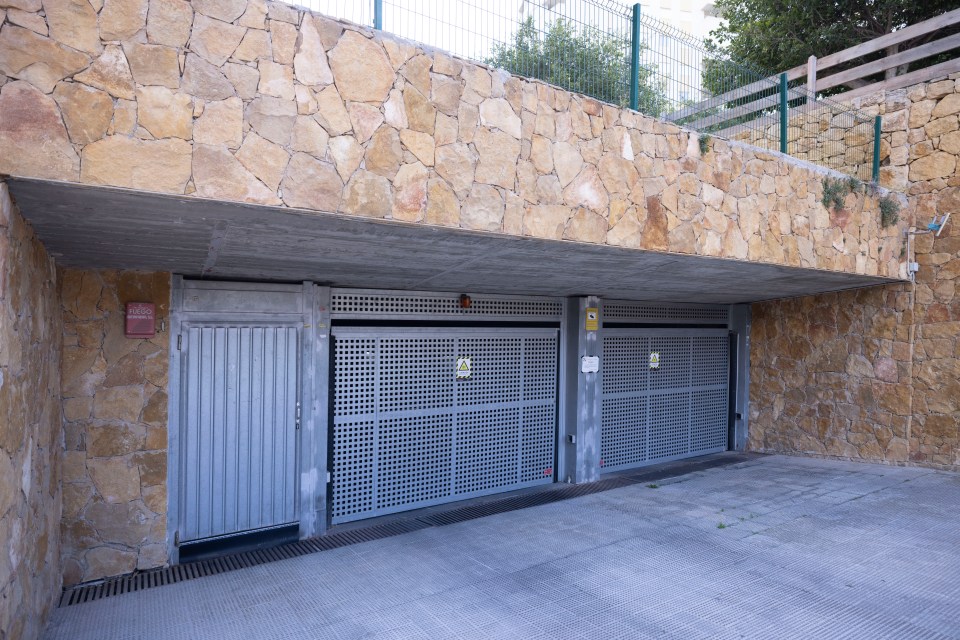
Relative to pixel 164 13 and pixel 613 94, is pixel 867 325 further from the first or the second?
pixel 164 13

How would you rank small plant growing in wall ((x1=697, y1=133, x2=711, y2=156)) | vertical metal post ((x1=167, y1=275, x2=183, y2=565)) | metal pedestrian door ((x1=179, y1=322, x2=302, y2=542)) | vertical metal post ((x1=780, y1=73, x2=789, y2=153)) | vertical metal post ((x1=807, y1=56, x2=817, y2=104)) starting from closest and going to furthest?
vertical metal post ((x1=167, y1=275, x2=183, y2=565))
metal pedestrian door ((x1=179, y1=322, x2=302, y2=542))
small plant growing in wall ((x1=697, y1=133, x2=711, y2=156))
vertical metal post ((x1=780, y1=73, x2=789, y2=153))
vertical metal post ((x1=807, y1=56, x2=817, y2=104))

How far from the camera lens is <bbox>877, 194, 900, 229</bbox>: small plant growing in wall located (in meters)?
7.40

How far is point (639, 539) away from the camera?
5242 millimetres

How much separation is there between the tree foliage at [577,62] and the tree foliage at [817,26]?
8155 millimetres

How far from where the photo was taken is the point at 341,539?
5.32 m

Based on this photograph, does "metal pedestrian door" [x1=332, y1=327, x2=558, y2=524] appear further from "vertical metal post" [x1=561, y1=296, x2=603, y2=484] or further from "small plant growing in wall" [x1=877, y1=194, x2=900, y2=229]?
"small plant growing in wall" [x1=877, y1=194, x2=900, y2=229]

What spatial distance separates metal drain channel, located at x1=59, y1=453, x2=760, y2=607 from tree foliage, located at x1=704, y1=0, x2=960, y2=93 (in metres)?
9.32

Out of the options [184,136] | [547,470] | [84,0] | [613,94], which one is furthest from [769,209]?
[84,0]

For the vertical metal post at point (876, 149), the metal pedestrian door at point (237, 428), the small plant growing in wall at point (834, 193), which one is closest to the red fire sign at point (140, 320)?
the metal pedestrian door at point (237, 428)

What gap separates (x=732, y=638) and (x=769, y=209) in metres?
4.14

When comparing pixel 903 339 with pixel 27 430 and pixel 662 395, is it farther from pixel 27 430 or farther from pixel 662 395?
pixel 27 430

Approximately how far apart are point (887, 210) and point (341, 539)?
25.0ft

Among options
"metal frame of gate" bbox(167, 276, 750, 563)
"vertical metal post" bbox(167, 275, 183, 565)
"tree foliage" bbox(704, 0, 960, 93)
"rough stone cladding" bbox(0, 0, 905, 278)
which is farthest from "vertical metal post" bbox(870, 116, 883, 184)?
"vertical metal post" bbox(167, 275, 183, 565)

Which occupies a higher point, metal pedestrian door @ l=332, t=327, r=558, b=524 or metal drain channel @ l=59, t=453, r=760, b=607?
metal pedestrian door @ l=332, t=327, r=558, b=524
